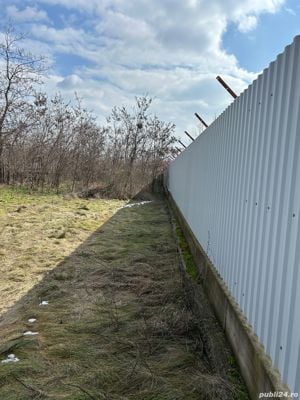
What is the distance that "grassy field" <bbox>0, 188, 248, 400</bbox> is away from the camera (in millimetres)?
2041

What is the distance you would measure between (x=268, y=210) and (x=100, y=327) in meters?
1.74

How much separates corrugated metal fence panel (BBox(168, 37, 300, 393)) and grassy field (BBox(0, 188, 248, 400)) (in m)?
0.51

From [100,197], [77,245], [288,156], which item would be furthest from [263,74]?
[100,197]

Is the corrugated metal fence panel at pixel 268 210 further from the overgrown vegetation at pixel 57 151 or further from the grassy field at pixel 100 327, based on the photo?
the overgrown vegetation at pixel 57 151

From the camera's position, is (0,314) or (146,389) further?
(0,314)

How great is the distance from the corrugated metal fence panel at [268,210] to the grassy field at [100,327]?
0.51 m

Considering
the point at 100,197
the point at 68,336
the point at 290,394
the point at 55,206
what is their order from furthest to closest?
the point at 100,197
the point at 55,206
the point at 68,336
the point at 290,394

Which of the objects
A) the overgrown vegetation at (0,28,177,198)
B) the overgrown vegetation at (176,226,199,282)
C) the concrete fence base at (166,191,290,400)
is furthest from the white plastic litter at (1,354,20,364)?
the overgrown vegetation at (0,28,177,198)

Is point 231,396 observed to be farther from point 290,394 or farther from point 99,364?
point 99,364

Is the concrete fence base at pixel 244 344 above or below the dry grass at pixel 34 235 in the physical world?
above

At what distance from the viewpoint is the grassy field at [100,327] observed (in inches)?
80.4

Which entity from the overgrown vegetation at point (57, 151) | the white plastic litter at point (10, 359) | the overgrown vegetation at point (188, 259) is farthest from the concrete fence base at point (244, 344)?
the overgrown vegetation at point (57, 151)

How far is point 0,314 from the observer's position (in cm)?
321

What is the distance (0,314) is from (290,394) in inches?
104
